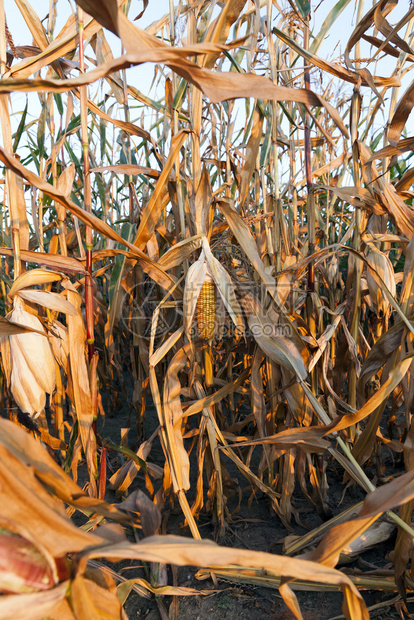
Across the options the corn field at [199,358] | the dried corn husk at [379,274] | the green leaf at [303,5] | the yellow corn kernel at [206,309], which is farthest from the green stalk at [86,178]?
the dried corn husk at [379,274]

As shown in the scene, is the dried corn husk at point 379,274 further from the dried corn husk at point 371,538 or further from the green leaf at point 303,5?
the green leaf at point 303,5

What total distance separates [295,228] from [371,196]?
0.60 meters

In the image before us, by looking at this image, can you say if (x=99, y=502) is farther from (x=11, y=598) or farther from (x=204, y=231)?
(x=204, y=231)

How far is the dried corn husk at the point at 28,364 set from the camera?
91 centimetres

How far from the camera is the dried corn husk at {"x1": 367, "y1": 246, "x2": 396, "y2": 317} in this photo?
43.6 inches

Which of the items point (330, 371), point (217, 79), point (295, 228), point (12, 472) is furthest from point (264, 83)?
point (295, 228)

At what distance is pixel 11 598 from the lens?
410 millimetres

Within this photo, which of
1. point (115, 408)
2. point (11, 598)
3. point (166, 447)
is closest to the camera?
point (11, 598)

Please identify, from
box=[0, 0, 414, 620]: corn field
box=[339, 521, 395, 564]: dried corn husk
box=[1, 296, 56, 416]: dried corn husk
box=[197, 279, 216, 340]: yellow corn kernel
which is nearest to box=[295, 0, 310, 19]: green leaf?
box=[0, 0, 414, 620]: corn field

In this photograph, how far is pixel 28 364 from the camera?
3.02ft

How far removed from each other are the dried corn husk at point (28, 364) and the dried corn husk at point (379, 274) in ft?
2.74

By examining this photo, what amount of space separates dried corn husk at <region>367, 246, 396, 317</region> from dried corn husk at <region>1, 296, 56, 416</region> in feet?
2.74

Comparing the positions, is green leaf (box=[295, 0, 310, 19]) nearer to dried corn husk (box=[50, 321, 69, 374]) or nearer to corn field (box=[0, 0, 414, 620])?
corn field (box=[0, 0, 414, 620])

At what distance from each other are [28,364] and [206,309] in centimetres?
42
